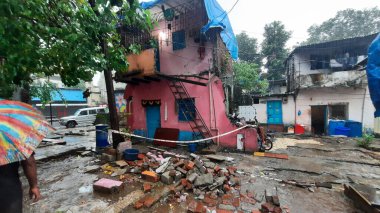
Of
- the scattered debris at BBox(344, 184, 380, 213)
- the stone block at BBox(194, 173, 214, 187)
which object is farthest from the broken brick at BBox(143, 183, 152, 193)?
the scattered debris at BBox(344, 184, 380, 213)

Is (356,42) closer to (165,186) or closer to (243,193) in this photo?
(243,193)

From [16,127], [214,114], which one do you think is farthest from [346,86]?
[16,127]

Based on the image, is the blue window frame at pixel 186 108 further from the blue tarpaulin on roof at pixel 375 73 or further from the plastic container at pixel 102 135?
the blue tarpaulin on roof at pixel 375 73

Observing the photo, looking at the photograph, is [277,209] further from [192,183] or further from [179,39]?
[179,39]

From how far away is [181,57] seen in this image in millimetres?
10305

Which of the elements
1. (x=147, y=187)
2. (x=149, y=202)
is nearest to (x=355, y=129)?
(x=147, y=187)

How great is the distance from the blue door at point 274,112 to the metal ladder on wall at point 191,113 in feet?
35.2

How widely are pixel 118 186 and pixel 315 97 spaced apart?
1702 centimetres

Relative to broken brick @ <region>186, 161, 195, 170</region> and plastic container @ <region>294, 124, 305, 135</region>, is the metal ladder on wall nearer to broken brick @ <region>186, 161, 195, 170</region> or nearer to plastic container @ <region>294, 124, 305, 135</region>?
broken brick @ <region>186, 161, 195, 170</region>

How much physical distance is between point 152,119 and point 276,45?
22.6 metres

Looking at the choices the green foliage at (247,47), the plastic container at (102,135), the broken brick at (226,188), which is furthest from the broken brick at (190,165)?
the green foliage at (247,47)

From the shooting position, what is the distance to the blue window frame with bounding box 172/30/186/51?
10265 mm

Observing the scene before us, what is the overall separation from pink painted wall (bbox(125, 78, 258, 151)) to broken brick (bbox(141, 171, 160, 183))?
478 cm

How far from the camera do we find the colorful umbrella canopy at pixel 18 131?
1.68 m
